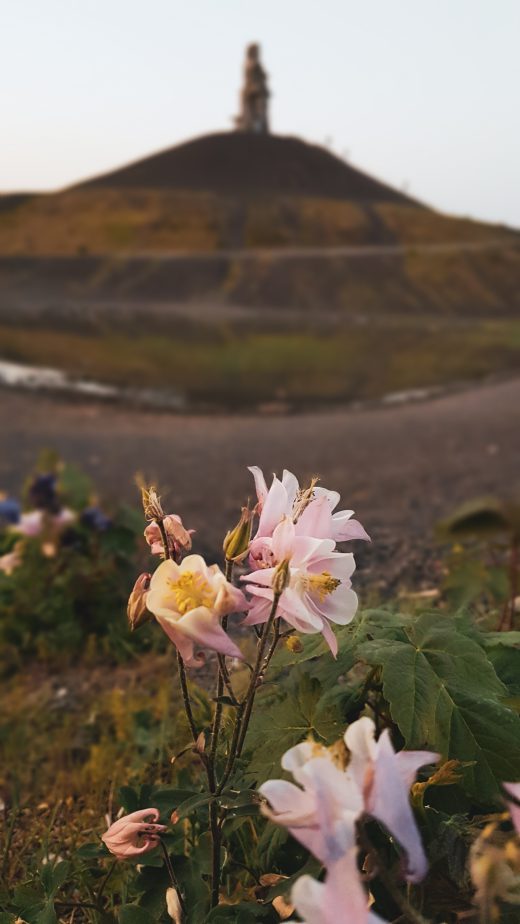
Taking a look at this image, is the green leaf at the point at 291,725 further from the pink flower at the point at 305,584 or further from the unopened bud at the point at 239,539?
the unopened bud at the point at 239,539

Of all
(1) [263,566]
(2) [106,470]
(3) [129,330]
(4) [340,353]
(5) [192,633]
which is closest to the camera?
(5) [192,633]

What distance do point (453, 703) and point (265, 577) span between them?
45 cm

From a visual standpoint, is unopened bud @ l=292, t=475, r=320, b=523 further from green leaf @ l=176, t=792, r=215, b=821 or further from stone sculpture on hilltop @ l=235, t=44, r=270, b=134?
stone sculpture on hilltop @ l=235, t=44, r=270, b=134

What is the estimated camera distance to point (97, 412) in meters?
12.0

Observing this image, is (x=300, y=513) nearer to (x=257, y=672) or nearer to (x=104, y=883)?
(x=257, y=672)

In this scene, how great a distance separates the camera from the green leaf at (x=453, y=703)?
126 cm

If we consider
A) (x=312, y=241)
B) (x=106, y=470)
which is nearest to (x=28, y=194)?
(x=312, y=241)

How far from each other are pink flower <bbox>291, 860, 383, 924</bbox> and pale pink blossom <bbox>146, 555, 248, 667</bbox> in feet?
0.83

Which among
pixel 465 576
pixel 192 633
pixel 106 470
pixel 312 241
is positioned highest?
pixel 312 241

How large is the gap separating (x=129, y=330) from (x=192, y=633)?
85.1 feet

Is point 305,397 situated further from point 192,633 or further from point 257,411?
point 192,633

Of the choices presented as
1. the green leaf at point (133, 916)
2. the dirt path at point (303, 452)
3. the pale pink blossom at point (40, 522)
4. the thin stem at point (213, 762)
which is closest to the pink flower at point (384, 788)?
the thin stem at point (213, 762)

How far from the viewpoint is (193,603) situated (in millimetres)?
→ 1016

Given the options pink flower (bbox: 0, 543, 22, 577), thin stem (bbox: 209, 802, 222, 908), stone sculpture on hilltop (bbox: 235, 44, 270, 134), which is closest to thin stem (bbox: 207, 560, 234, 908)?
thin stem (bbox: 209, 802, 222, 908)
